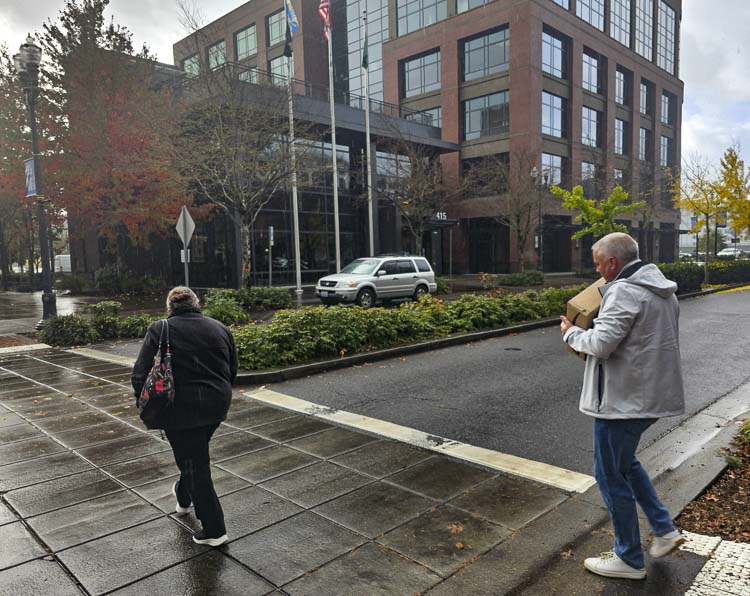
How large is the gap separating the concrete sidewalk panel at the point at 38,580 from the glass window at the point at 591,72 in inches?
1937

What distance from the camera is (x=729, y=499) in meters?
4.20

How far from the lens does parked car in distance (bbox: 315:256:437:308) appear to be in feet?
59.7

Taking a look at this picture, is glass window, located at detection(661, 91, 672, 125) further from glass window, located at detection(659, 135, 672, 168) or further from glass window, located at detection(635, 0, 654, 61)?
glass window, located at detection(635, 0, 654, 61)

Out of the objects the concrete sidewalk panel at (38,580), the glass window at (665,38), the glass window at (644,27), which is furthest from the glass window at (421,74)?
the concrete sidewalk panel at (38,580)

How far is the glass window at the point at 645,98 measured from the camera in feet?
176

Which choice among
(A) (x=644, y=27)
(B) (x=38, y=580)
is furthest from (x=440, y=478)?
(A) (x=644, y=27)

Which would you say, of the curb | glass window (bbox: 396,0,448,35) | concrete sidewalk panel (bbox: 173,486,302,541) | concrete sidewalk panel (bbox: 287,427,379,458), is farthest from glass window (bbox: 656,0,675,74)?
concrete sidewalk panel (bbox: 173,486,302,541)

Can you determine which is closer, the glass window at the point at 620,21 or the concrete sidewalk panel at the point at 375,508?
the concrete sidewalk panel at the point at 375,508

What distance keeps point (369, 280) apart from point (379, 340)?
7.78 metres

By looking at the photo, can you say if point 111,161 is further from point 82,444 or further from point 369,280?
point 82,444

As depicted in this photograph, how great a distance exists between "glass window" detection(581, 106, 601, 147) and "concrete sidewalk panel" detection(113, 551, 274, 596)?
46.4m

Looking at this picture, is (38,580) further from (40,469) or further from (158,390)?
(40,469)

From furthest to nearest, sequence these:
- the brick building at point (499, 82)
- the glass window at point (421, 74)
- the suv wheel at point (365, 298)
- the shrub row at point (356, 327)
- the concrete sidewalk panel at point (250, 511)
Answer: the glass window at point (421, 74)
the brick building at point (499, 82)
the suv wheel at point (365, 298)
the shrub row at point (356, 327)
the concrete sidewalk panel at point (250, 511)

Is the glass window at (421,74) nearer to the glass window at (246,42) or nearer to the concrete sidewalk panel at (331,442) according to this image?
the glass window at (246,42)
